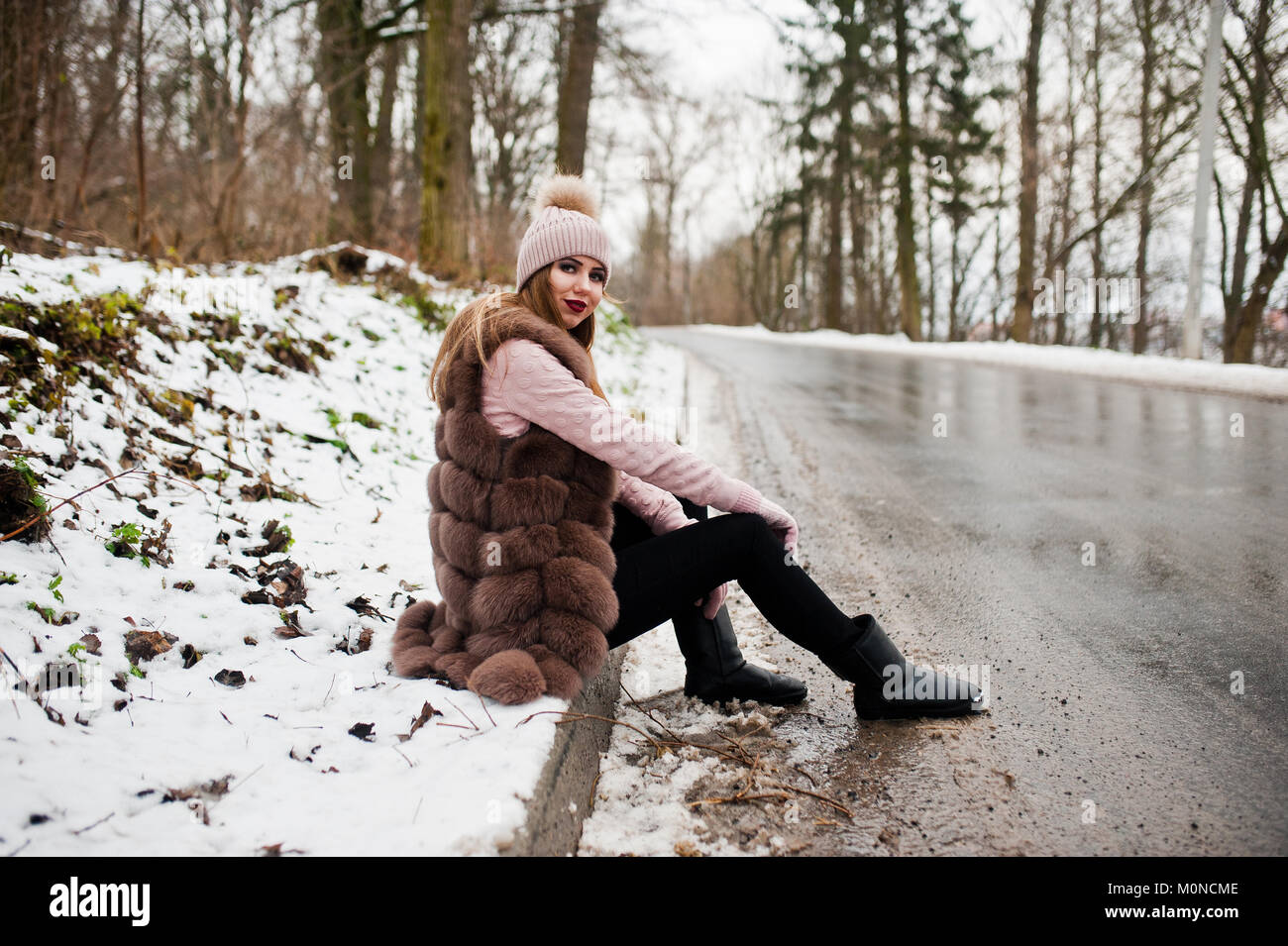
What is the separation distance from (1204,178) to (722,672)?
13539 mm

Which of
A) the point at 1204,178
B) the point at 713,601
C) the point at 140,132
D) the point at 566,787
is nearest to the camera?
the point at 566,787

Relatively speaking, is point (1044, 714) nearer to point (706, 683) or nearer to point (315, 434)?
point (706, 683)

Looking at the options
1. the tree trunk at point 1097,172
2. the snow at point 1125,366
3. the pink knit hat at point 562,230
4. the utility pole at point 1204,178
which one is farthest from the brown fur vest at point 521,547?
Answer: the tree trunk at point 1097,172

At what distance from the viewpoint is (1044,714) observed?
2.58 meters

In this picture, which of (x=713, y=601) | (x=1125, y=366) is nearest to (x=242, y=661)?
(x=713, y=601)

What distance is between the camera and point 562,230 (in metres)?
2.52

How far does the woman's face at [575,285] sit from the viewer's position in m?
2.57

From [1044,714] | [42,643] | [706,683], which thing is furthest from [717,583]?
[42,643]

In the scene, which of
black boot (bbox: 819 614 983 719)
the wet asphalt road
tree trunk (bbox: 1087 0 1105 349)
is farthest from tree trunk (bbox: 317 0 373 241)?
tree trunk (bbox: 1087 0 1105 349)

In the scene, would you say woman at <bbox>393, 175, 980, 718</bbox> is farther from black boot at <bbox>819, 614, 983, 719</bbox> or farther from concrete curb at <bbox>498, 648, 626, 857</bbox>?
concrete curb at <bbox>498, 648, 626, 857</bbox>

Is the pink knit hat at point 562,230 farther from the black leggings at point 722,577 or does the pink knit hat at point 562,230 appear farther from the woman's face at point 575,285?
the black leggings at point 722,577

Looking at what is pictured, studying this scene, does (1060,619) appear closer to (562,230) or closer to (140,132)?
(562,230)

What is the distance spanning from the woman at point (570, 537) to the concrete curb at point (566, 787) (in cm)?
17
